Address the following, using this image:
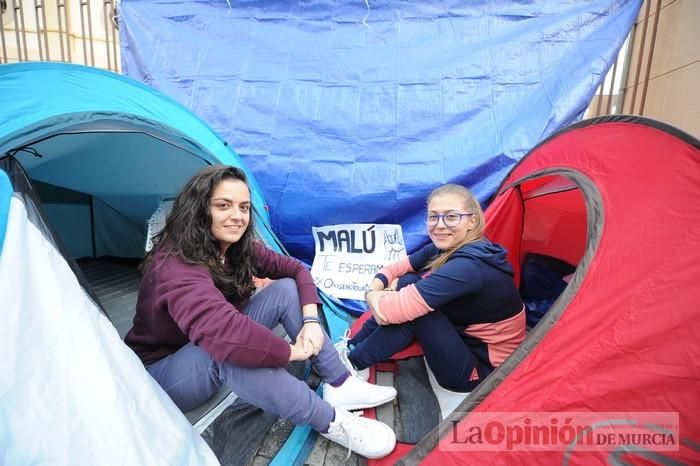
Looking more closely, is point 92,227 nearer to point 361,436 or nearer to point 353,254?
point 353,254

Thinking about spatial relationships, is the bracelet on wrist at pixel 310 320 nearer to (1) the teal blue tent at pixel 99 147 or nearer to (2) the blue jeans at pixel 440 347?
(2) the blue jeans at pixel 440 347

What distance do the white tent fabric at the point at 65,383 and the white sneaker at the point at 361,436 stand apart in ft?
1.18

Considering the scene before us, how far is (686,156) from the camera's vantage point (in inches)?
37.4

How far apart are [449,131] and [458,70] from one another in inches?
16.5

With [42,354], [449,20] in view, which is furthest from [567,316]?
[449,20]

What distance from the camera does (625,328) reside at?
2.85 feet

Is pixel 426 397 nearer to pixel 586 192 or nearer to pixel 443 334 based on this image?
pixel 443 334

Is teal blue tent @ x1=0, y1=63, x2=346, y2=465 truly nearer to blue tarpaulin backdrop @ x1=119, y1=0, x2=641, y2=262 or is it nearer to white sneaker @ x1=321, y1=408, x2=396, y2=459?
white sneaker @ x1=321, y1=408, x2=396, y2=459

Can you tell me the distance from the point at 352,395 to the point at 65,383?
769 millimetres

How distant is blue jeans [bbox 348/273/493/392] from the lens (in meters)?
1.21

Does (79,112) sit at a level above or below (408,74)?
below

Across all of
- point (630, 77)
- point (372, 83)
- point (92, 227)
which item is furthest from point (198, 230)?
point (630, 77)

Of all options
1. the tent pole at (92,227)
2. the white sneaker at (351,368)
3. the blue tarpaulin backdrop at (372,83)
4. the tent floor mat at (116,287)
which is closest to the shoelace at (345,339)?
the white sneaker at (351,368)

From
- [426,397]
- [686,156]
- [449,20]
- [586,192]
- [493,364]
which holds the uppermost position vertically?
[449,20]
